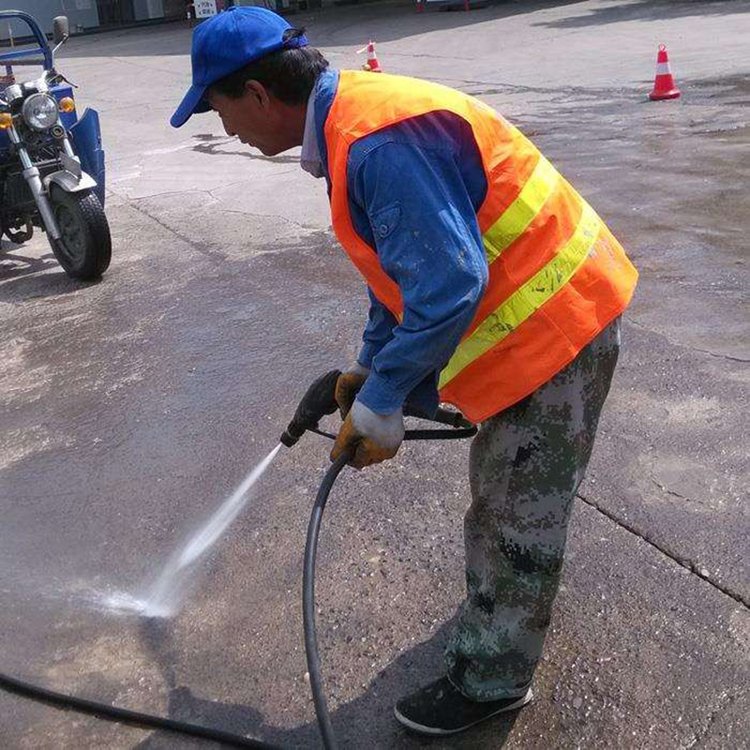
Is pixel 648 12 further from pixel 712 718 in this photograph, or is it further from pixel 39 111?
pixel 712 718

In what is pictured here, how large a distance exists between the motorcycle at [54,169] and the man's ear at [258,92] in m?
4.37

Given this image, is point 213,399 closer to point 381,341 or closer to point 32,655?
point 32,655

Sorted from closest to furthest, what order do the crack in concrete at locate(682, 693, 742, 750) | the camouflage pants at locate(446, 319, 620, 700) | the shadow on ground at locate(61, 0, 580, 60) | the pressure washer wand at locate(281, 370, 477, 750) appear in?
the pressure washer wand at locate(281, 370, 477, 750) < the camouflage pants at locate(446, 319, 620, 700) < the crack in concrete at locate(682, 693, 742, 750) < the shadow on ground at locate(61, 0, 580, 60)

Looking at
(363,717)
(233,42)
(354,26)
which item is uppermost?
(233,42)

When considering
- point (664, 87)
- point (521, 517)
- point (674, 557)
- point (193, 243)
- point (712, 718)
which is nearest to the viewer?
point (521, 517)

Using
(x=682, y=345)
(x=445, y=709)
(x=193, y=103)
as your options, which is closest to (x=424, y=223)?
(x=193, y=103)

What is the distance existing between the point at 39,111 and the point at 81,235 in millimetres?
863

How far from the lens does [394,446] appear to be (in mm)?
2055

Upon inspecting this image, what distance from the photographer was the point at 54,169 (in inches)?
257

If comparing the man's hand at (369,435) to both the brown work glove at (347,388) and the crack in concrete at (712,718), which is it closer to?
the brown work glove at (347,388)

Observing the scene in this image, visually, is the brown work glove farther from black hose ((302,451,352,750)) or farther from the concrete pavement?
the concrete pavement

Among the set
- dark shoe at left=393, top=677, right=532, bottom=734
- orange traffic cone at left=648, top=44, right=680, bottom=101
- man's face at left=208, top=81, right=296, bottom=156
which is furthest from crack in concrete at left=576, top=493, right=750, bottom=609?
orange traffic cone at left=648, top=44, right=680, bottom=101

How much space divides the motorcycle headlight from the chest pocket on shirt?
508 centimetres

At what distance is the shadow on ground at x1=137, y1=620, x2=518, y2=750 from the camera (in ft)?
8.05
